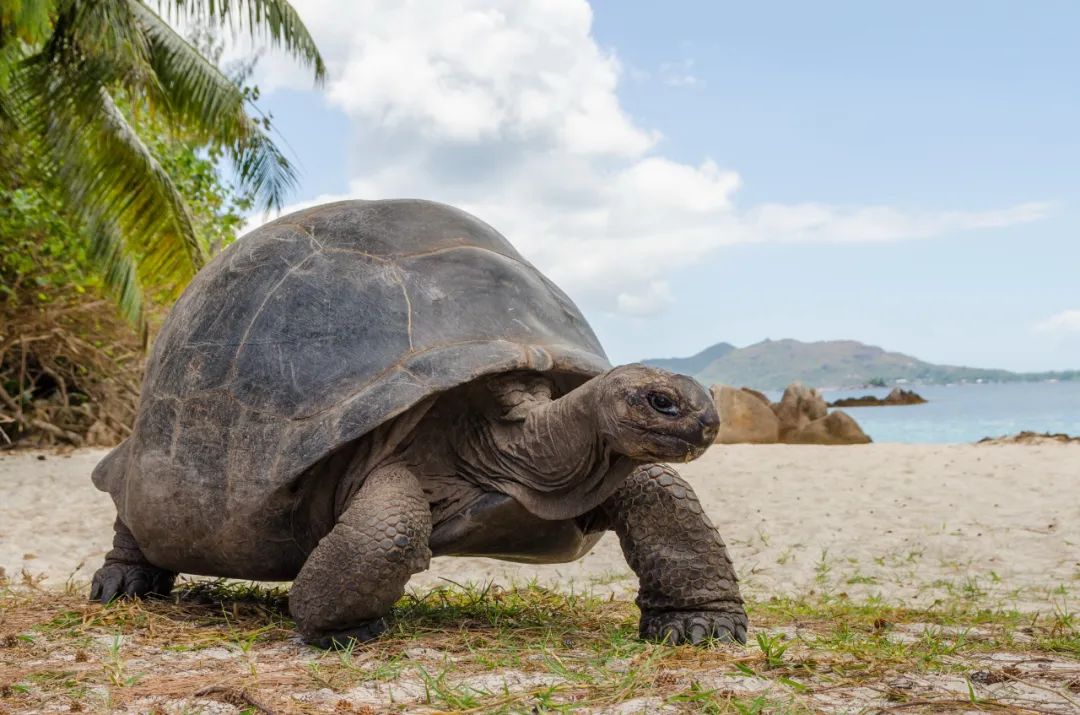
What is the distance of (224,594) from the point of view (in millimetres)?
4633

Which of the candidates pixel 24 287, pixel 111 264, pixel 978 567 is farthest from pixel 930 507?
pixel 24 287

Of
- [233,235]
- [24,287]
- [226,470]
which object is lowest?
[226,470]

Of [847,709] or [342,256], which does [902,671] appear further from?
[342,256]

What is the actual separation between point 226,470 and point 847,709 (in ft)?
7.25

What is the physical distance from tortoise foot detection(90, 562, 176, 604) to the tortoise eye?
2612 mm

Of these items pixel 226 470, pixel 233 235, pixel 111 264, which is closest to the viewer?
pixel 226 470

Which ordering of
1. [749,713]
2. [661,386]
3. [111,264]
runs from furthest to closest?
[111,264] < [661,386] < [749,713]

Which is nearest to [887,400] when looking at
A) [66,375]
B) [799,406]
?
[799,406]

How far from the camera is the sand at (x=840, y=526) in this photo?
21.0ft

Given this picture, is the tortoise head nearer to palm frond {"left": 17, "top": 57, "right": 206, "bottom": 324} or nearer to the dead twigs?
palm frond {"left": 17, "top": 57, "right": 206, "bottom": 324}

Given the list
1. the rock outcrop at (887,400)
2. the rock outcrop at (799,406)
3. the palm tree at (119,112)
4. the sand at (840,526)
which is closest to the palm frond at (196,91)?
the palm tree at (119,112)

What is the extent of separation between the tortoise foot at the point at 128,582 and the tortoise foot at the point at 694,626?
2.23 meters

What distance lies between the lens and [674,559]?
11.7ft

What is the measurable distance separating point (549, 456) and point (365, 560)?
66 cm
